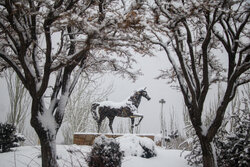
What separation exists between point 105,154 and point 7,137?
5.12 m

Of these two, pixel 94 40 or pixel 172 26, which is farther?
pixel 172 26

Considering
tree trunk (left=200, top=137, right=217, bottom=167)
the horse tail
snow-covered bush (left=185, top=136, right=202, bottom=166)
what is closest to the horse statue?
the horse tail

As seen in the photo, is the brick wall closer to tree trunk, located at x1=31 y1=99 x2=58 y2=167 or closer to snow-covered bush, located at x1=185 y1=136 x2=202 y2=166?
snow-covered bush, located at x1=185 y1=136 x2=202 y2=166

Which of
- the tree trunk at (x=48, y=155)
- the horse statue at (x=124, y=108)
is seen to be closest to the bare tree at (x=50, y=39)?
the tree trunk at (x=48, y=155)

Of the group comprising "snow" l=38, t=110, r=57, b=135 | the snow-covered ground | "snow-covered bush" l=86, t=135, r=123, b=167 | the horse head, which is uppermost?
the horse head

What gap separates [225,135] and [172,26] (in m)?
3.95

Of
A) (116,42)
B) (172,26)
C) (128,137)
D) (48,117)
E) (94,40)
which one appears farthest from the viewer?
(128,137)

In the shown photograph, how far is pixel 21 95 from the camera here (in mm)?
13828

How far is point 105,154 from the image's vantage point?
5246 mm

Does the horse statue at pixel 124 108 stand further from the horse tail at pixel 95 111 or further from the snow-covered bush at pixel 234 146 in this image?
the snow-covered bush at pixel 234 146

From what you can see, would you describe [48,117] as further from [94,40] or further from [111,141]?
[94,40]

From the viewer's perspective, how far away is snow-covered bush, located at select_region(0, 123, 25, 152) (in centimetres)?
802

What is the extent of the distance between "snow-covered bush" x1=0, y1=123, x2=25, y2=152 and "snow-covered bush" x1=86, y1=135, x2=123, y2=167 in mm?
4638

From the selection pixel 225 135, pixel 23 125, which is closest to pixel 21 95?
pixel 23 125
